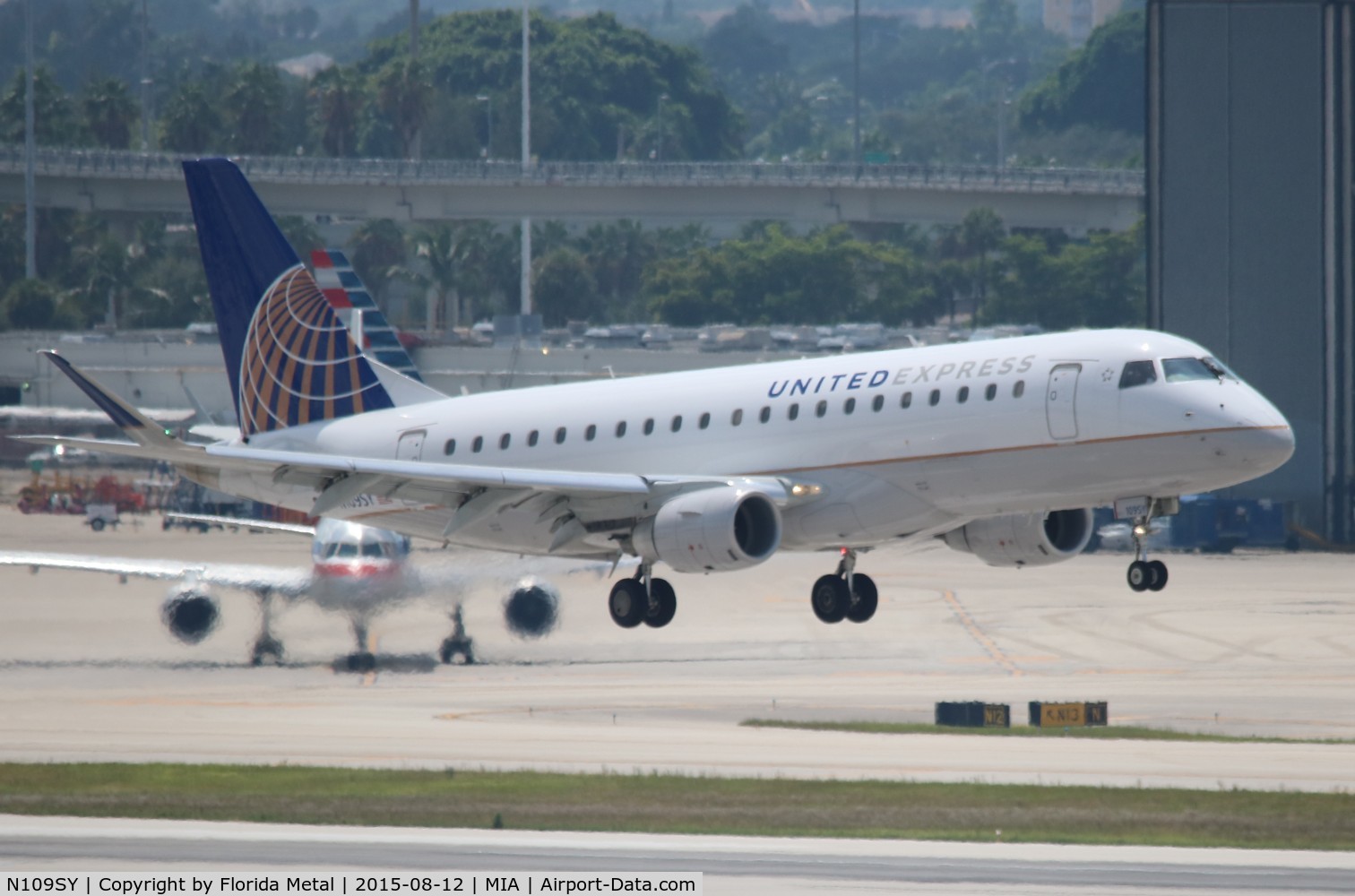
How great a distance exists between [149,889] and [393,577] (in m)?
31.3

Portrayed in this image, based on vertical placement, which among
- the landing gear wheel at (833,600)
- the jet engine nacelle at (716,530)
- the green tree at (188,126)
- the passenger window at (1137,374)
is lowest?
the landing gear wheel at (833,600)

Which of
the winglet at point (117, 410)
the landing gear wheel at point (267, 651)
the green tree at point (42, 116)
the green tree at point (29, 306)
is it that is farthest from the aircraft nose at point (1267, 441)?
the green tree at point (42, 116)

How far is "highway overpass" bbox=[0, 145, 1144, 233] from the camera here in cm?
15450

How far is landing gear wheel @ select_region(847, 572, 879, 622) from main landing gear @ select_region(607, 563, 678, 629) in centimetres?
386

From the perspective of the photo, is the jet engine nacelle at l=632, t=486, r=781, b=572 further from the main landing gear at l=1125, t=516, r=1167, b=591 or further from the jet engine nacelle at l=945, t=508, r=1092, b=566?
the main landing gear at l=1125, t=516, r=1167, b=591

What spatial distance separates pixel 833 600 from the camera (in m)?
45.5

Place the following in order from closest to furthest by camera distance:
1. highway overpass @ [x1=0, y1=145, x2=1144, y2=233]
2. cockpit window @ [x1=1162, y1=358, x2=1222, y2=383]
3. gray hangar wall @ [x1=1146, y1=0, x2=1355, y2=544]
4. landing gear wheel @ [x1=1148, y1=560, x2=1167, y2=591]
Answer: landing gear wheel @ [x1=1148, y1=560, x2=1167, y2=591]
cockpit window @ [x1=1162, y1=358, x2=1222, y2=383]
gray hangar wall @ [x1=1146, y1=0, x2=1355, y2=544]
highway overpass @ [x1=0, y1=145, x2=1144, y2=233]

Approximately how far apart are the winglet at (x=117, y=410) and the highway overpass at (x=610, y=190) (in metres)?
112

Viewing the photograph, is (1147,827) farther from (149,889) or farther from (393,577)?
(393,577)

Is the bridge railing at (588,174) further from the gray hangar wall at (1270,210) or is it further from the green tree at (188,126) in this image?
the gray hangar wall at (1270,210)

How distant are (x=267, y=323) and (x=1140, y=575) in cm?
2254

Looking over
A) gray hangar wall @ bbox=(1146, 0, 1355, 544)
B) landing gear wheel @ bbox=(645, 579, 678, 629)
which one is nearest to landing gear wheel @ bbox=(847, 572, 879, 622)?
landing gear wheel @ bbox=(645, 579, 678, 629)

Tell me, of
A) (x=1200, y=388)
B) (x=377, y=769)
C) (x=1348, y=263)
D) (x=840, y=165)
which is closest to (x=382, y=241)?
(x=840, y=165)

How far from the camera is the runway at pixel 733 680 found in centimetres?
5825
